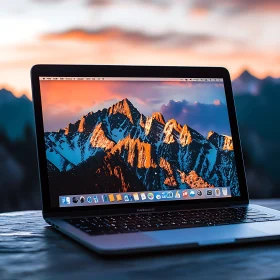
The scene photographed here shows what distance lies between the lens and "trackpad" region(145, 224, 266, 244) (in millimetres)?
862

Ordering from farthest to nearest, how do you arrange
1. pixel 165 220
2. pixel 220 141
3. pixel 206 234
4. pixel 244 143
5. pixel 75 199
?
1. pixel 244 143
2. pixel 220 141
3. pixel 75 199
4. pixel 165 220
5. pixel 206 234

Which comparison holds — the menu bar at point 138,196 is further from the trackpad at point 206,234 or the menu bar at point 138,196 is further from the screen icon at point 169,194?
the trackpad at point 206,234

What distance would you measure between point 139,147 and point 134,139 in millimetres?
21

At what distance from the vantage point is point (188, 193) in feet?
4.05

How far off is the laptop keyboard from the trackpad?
3cm

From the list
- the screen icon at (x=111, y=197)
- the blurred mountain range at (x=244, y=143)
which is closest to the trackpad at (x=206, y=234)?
the screen icon at (x=111, y=197)

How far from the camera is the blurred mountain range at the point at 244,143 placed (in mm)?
3107

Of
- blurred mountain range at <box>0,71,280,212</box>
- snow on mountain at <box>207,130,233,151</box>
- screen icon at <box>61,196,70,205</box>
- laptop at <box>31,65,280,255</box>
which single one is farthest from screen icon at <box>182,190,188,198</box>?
blurred mountain range at <box>0,71,280,212</box>

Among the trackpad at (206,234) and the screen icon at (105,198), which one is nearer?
the trackpad at (206,234)

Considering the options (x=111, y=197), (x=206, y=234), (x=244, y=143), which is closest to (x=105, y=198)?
(x=111, y=197)

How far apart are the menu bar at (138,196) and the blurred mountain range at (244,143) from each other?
1882 mm

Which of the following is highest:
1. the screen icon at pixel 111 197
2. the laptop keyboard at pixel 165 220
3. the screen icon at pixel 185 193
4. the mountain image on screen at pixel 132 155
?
the mountain image on screen at pixel 132 155

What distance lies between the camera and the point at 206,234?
0.90 metres

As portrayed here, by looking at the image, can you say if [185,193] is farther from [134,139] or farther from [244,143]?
[244,143]
